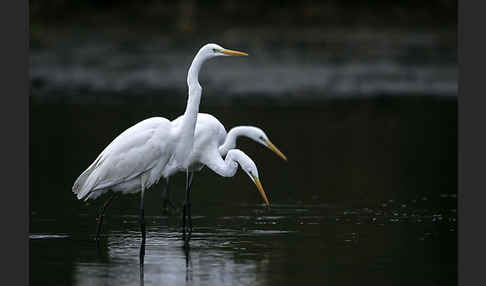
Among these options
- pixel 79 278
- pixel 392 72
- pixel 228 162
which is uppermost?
pixel 392 72

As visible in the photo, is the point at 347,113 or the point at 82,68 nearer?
the point at 347,113

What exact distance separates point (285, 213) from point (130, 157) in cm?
219

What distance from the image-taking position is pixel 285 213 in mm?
10992

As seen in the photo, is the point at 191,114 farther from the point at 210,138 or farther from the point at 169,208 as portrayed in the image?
the point at 169,208

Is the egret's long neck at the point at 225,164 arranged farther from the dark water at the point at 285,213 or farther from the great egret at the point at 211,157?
the dark water at the point at 285,213

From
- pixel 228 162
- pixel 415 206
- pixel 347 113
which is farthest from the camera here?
pixel 347 113

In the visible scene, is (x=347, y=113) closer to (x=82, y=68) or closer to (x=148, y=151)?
(x=82, y=68)

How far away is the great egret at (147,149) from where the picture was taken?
31.4 feet

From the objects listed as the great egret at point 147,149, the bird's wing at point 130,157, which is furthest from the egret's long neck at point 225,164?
the bird's wing at point 130,157

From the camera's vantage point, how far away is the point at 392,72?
2438cm

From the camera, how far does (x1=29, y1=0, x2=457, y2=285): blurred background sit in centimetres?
→ 891

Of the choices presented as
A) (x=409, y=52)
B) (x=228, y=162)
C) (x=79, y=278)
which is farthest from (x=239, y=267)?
(x=409, y=52)

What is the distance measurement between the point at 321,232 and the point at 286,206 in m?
1.58

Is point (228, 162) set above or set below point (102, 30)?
Answer: below
